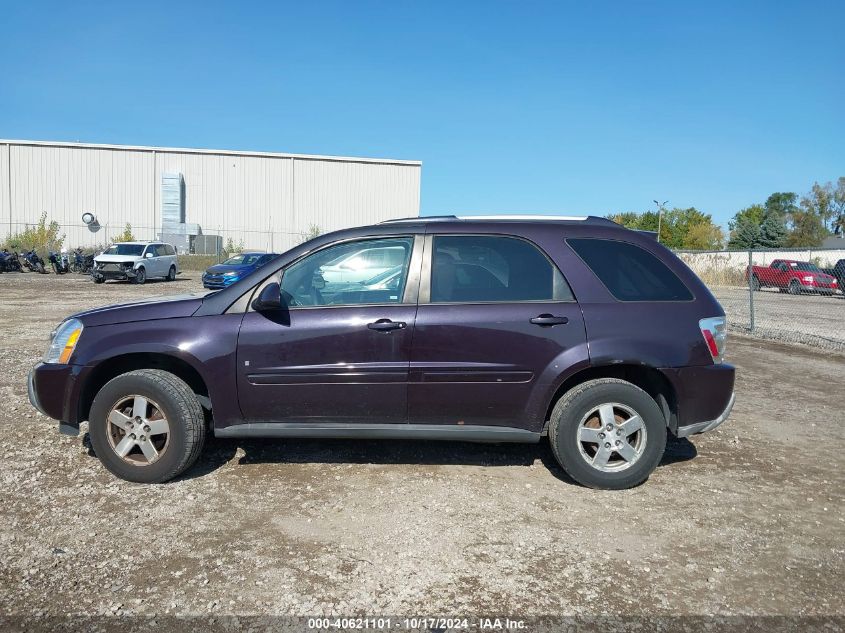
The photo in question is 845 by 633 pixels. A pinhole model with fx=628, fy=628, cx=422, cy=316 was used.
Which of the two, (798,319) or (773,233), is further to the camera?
(773,233)

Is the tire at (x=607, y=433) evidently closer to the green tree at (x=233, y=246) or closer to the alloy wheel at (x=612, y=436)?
the alloy wheel at (x=612, y=436)

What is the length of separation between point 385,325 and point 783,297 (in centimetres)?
2474

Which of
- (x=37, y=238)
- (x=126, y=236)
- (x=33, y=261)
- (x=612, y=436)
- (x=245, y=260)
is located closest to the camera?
(x=612, y=436)

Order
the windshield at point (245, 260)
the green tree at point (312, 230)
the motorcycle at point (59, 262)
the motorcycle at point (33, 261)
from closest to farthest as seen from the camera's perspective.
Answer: the windshield at point (245, 260)
the motorcycle at point (59, 262)
the motorcycle at point (33, 261)
the green tree at point (312, 230)

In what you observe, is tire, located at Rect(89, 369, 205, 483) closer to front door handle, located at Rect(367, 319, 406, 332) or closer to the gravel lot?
front door handle, located at Rect(367, 319, 406, 332)

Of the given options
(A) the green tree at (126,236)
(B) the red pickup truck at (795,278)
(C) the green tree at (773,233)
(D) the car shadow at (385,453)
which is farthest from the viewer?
(C) the green tree at (773,233)

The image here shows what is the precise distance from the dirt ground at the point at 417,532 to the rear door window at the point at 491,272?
1280mm

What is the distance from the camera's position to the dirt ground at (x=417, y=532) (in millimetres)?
2883

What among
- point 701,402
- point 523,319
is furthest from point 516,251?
point 701,402

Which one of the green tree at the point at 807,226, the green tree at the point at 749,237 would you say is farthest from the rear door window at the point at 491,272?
the green tree at the point at 807,226

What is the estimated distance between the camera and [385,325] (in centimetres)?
403

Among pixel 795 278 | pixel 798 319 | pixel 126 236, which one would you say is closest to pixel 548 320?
pixel 798 319

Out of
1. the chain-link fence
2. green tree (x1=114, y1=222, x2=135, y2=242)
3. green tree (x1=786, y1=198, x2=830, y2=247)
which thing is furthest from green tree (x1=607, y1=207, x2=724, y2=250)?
green tree (x1=114, y1=222, x2=135, y2=242)

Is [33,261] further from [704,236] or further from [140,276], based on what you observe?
[704,236]
